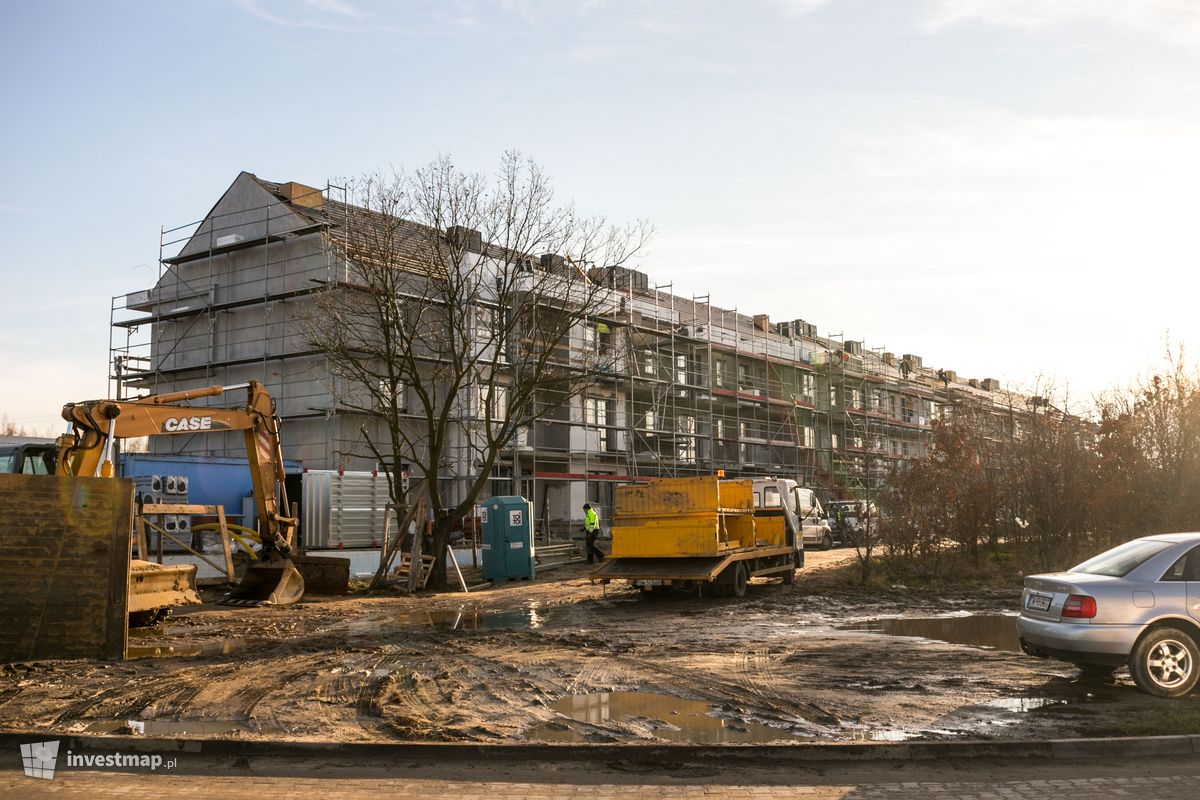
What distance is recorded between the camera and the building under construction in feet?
110

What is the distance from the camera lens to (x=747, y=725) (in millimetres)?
8289

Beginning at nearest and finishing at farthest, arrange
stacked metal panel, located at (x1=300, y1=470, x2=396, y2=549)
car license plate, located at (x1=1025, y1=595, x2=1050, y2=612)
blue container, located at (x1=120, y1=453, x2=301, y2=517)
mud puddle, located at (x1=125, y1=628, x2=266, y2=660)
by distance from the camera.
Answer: car license plate, located at (x1=1025, y1=595, x2=1050, y2=612) → mud puddle, located at (x1=125, y1=628, x2=266, y2=660) → blue container, located at (x1=120, y1=453, x2=301, y2=517) → stacked metal panel, located at (x1=300, y1=470, x2=396, y2=549)

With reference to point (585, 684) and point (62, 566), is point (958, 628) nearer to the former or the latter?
point (585, 684)

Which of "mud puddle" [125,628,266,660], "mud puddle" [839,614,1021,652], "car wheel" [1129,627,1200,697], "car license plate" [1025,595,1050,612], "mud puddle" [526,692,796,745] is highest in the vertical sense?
"car license plate" [1025,595,1050,612]

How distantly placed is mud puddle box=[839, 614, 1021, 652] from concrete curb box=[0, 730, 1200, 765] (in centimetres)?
590

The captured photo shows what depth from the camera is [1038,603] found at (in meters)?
9.81

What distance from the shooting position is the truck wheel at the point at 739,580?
20.1 meters

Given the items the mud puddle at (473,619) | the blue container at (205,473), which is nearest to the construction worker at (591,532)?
the blue container at (205,473)

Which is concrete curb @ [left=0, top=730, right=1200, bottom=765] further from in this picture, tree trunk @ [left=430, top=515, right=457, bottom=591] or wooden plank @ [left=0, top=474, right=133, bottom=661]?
tree trunk @ [left=430, top=515, right=457, bottom=591]

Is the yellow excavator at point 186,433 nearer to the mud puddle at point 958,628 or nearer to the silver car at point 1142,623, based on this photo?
the mud puddle at point 958,628

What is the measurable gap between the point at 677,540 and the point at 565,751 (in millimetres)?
12227

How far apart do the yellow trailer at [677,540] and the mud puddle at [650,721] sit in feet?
30.9

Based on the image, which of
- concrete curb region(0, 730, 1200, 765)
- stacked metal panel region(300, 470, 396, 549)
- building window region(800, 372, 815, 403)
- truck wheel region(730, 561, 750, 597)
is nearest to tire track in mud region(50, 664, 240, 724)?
concrete curb region(0, 730, 1200, 765)

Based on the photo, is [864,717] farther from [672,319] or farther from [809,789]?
[672,319]
